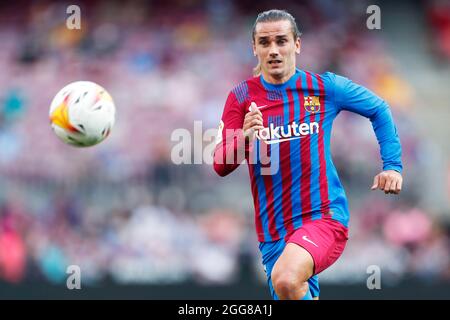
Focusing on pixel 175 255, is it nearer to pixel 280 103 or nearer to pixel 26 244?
pixel 26 244

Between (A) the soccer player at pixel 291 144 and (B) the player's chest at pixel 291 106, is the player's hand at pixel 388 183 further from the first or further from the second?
(B) the player's chest at pixel 291 106

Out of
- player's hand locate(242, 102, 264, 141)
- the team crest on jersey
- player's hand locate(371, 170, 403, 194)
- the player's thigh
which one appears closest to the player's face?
the team crest on jersey

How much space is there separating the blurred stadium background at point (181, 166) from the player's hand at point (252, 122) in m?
5.86

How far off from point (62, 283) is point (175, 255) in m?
1.77

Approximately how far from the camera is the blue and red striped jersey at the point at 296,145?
6.02m

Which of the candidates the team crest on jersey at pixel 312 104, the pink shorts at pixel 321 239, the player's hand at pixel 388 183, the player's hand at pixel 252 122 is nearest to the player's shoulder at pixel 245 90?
the team crest on jersey at pixel 312 104

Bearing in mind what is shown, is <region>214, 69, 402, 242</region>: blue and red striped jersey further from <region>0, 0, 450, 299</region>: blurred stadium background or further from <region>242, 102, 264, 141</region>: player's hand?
<region>0, 0, 450, 299</region>: blurred stadium background

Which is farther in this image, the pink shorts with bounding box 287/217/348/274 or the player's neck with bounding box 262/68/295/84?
the player's neck with bounding box 262/68/295/84

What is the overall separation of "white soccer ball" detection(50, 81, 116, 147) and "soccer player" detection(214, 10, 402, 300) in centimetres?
118

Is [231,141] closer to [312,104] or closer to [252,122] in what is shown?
[252,122]

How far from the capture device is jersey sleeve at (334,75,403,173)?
615 centimetres

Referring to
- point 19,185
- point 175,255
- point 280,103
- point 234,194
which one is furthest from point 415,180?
point 280,103

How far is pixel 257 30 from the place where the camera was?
610 cm

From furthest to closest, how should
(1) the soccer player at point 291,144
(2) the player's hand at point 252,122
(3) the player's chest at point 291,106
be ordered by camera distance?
(3) the player's chest at point 291,106
(1) the soccer player at point 291,144
(2) the player's hand at point 252,122
